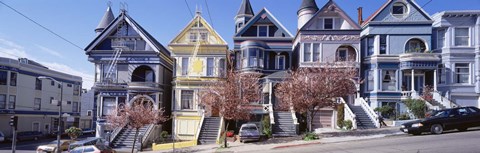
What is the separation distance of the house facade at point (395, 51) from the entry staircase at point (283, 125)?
863 centimetres

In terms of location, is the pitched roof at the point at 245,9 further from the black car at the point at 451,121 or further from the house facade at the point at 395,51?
the black car at the point at 451,121

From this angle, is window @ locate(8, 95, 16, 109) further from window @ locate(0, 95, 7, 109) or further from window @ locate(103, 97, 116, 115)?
window @ locate(103, 97, 116, 115)

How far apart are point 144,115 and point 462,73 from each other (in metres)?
28.2

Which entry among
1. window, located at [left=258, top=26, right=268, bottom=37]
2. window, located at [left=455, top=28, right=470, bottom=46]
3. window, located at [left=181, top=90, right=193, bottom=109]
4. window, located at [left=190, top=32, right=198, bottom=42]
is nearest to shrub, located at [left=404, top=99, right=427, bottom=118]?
window, located at [left=455, top=28, right=470, bottom=46]

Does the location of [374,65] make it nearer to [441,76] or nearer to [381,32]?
[381,32]

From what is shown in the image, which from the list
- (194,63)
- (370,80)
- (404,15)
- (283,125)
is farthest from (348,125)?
(194,63)

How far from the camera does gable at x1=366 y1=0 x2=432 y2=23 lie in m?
31.0

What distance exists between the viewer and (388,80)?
30.9 m

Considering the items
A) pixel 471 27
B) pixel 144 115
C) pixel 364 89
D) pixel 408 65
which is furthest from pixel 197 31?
pixel 471 27

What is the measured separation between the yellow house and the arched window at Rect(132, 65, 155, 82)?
3.02 meters

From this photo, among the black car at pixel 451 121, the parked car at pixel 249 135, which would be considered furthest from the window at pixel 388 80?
the parked car at pixel 249 135

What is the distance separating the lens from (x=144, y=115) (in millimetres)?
25062

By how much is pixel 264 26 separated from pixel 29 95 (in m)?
33.8

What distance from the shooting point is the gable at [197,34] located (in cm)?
3300
